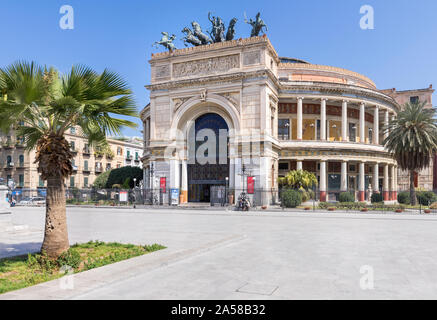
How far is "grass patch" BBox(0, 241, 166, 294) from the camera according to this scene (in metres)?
7.78

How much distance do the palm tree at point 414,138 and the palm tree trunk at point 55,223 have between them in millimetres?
33813

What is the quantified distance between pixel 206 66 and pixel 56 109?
32.8 m

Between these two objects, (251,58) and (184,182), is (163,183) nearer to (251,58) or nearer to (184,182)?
(184,182)

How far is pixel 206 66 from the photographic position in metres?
41.0

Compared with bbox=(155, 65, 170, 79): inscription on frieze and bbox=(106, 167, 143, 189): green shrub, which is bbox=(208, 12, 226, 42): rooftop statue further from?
bbox=(106, 167, 143, 189): green shrub

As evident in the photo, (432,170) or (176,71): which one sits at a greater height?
(176,71)

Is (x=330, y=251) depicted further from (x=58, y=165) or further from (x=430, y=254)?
(x=58, y=165)

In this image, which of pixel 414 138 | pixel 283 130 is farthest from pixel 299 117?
pixel 414 138

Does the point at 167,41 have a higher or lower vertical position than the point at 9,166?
higher

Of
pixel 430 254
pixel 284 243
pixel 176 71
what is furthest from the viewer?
pixel 176 71

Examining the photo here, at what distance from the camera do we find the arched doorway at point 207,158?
42094 mm

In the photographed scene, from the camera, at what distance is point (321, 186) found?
45.2 metres
